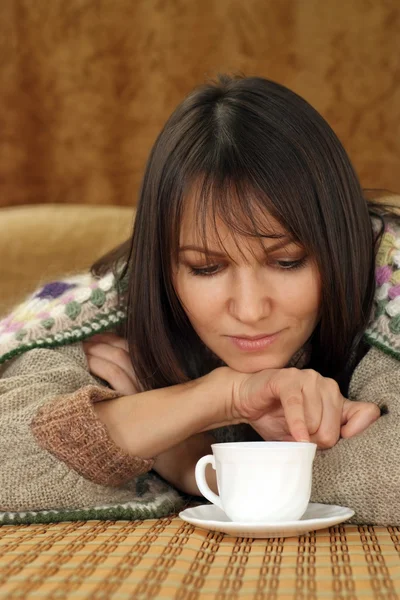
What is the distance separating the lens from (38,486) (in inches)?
40.2

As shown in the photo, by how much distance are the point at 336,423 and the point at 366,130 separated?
1.16 metres

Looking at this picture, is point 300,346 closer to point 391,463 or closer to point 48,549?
point 391,463

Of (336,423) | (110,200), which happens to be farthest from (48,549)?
(110,200)

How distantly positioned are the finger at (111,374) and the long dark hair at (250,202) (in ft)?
0.10

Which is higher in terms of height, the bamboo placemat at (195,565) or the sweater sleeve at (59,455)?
the sweater sleeve at (59,455)

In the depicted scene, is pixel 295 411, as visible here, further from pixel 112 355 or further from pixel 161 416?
pixel 112 355

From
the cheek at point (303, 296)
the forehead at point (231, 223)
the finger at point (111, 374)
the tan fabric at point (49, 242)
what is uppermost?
the tan fabric at point (49, 242)

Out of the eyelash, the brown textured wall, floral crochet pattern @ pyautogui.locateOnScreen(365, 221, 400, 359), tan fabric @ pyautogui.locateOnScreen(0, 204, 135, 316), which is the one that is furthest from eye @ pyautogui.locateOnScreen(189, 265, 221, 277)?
the brown textured wall

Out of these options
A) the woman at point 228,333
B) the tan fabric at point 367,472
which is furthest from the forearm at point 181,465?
the tan fabric at point 367,472

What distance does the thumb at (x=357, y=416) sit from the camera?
40.1 inches

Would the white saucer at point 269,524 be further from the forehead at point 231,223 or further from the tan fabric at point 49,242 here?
the tan fabric at point 49,242

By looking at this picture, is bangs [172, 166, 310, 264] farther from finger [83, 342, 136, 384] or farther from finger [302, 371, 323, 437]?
finger [83, 342, 136, 384]

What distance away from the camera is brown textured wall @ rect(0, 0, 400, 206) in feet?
6.56

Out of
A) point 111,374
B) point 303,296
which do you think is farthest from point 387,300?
point 111,374
